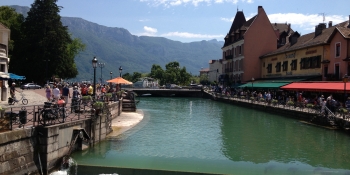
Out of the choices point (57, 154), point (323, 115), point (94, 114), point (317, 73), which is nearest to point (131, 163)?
point (57, 154)

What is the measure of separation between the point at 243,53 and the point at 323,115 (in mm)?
Result: 39432

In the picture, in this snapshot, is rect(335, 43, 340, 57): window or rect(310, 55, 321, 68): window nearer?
rect(335, 43, 340, 57): window

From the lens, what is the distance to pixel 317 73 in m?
45.7

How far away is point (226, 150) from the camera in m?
20.5

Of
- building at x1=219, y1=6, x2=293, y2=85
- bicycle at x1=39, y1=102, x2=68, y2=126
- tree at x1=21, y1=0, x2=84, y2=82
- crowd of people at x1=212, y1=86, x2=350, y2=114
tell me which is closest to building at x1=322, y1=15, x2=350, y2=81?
crowd of people at x1=212, y1=86, x2=350, y2=114

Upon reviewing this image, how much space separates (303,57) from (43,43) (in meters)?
40.7

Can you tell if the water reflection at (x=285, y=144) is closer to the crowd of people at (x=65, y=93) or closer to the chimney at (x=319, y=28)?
the crowd of people at (x=65, y=93)

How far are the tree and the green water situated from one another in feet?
121

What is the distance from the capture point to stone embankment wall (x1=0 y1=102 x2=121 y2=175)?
42.8ft

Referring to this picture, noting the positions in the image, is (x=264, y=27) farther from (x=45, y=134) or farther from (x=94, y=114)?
(x=45, y=134)

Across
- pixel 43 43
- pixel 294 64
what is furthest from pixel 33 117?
pixel 43 43

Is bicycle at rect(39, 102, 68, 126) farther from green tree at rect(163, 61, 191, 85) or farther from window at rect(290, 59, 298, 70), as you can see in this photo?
green tree at rect(163, 61, 191, 85)

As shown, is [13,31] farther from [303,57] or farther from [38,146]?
[38,146]

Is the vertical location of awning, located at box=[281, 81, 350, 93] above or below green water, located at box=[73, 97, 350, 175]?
above
